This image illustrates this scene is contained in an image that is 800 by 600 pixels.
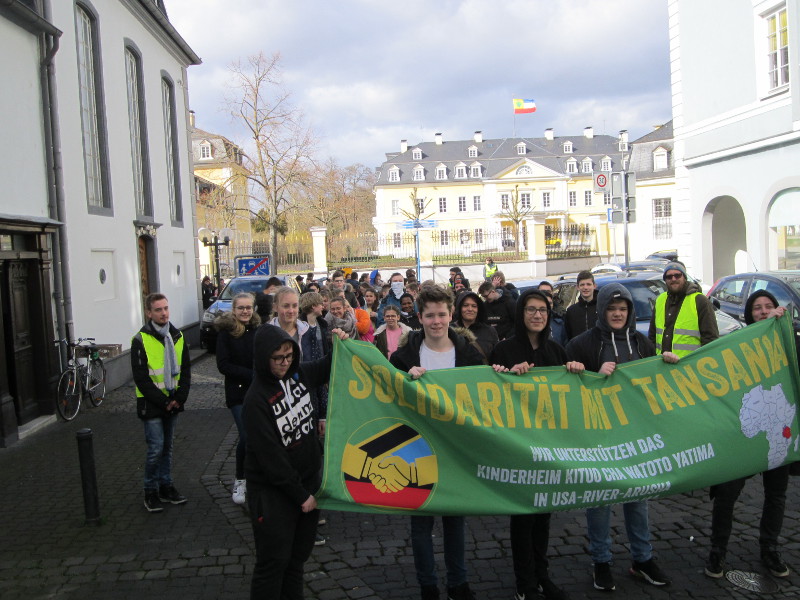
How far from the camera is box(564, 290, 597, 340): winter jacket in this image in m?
8.73

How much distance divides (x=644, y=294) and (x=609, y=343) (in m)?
6.72

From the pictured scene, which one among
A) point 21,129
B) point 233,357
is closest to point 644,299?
point 233,357

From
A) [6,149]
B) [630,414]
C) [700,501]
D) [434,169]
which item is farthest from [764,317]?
[434,169]

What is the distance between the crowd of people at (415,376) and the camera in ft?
12.2

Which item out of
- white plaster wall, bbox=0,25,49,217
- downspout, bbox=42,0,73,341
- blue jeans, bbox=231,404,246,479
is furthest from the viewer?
downspout, bbox=42,0,73,341

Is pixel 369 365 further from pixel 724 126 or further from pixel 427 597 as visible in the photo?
pixel 724 126

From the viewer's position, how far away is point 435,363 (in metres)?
4.57

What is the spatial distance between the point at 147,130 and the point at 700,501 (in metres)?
15.0

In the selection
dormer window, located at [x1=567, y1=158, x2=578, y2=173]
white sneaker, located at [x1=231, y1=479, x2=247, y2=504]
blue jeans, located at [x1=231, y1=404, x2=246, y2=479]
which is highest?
dormer window, located at [x1=567, y1=158, x2=578, y2=173]

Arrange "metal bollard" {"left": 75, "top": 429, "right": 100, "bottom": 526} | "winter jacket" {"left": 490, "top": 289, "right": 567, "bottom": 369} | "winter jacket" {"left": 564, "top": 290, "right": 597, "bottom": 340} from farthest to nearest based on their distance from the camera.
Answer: "winter jacket" {"left": 564, "top": 290, "right": 597, "bottom": 340}
"metal bollard" {"left": 75, "top": 429, "right": 100, "bottom": 526}
"winter jacket" {"left": 490, "top": 289, "right": 567, "bottom": 369}

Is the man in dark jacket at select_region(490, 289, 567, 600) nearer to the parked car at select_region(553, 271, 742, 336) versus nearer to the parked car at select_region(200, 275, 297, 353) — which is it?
the parked car at select_region(553, 271, 742, 336)

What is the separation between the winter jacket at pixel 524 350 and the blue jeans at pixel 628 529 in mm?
989

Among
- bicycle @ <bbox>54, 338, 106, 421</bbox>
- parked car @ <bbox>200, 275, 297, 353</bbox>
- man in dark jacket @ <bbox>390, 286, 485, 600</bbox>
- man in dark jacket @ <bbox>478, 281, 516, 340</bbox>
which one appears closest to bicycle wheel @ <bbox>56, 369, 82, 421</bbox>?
bicycle @ <bbox>54, 338, 106, 421</bbox>

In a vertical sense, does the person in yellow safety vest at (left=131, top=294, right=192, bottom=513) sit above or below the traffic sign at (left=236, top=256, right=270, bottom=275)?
below
